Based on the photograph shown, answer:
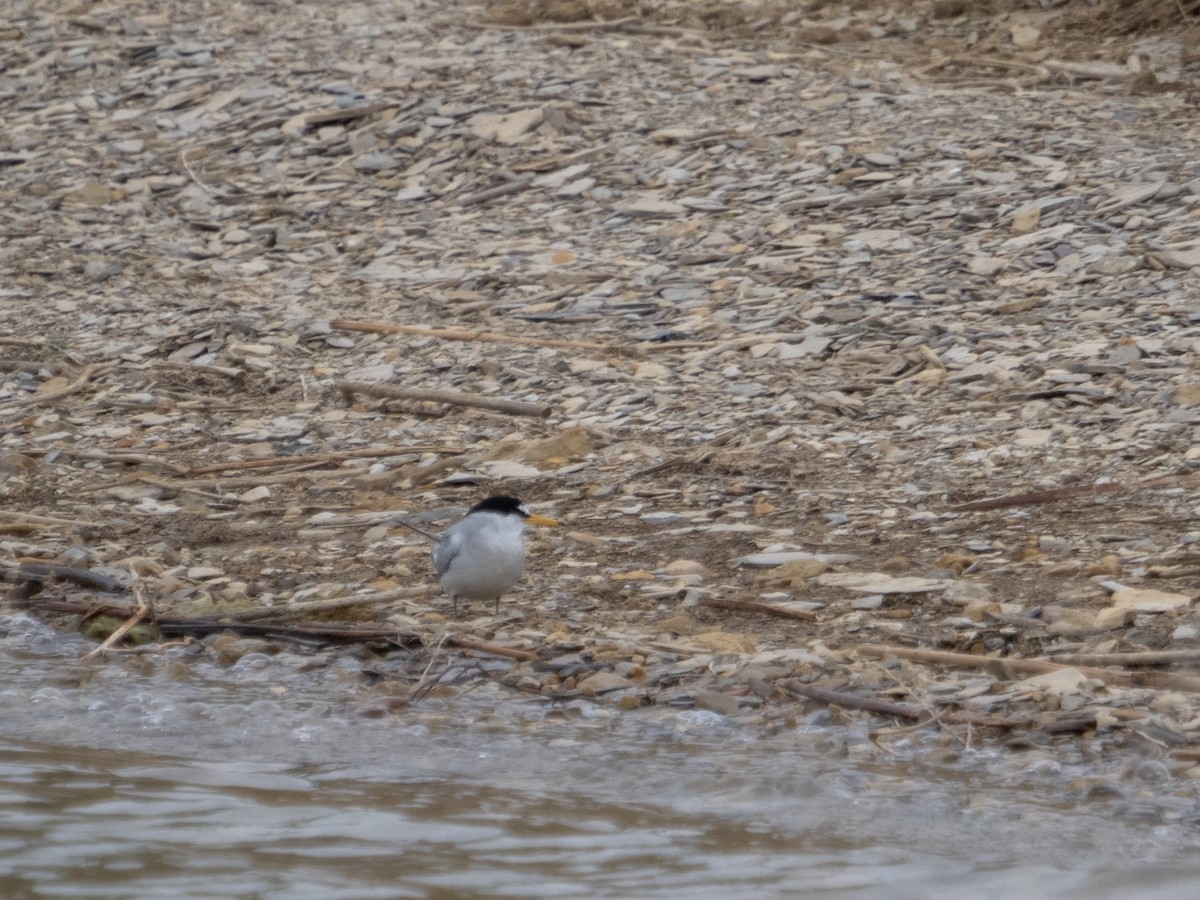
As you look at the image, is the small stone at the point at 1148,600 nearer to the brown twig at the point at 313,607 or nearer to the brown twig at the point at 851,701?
the brown twig at the point at 851,701

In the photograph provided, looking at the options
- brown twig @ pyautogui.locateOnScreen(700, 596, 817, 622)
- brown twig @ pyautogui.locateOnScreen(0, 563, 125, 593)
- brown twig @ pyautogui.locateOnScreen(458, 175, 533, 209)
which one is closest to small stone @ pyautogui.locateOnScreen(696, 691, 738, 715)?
brown twig @ pyautogui.locateOnScreen(700, 596, 817, 622)

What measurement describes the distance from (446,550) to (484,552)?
0.27 m

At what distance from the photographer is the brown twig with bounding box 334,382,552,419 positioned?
29.7ft

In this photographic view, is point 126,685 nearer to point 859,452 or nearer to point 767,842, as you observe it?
point 767,842

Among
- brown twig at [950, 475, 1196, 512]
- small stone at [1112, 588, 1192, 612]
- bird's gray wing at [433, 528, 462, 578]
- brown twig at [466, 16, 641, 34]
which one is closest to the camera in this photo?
small stone at [1112, 588, 1192, 612]

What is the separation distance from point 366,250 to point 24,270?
2.55 meters

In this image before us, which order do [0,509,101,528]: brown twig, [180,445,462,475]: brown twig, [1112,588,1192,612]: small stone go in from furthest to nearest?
[180,445,462,475]: brown twig < [0,509,101,528]: brown twig < [1112,588,1192,612]: small stone

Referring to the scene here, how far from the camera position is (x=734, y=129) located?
12.3 meters

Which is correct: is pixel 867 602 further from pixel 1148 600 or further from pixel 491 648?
pixel 491 648

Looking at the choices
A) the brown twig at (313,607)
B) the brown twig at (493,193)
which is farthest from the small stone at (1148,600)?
the brown twig at (493,193)

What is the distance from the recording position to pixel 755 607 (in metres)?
6.66

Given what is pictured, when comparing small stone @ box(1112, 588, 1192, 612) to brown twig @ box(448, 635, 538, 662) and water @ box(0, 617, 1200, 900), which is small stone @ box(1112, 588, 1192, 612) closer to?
water @ box(0, 617, 1200, 900)

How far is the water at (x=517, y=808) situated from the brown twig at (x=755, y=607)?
2.77 ft

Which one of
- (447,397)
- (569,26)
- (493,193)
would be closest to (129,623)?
(447,397)
